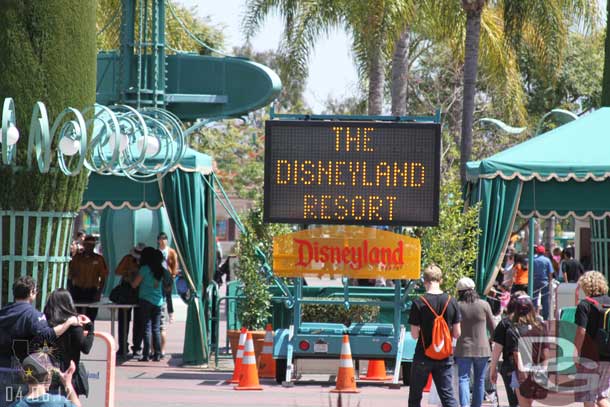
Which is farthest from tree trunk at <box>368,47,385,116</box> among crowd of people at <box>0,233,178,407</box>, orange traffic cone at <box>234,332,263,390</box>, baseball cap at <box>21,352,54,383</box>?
baseball cap at <box>21,352,54,383</box>

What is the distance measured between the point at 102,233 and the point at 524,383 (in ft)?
57.5

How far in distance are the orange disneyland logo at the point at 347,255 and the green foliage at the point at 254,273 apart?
89.8 inches

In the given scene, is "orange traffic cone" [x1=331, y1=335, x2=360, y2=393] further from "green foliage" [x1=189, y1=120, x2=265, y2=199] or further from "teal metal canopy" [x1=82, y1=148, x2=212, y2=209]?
"green foliage" [x1=189, y1=120, x2=265, y2=199]

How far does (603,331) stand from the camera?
11.9 m

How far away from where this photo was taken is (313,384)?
54.9ft

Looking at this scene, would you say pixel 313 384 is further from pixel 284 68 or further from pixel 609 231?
pixel 284 68

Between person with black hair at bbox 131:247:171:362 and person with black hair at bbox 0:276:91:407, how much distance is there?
8.75 metres

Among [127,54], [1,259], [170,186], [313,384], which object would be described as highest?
[127,54]

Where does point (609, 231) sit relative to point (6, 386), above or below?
above

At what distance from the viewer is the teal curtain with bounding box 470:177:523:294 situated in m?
18.1

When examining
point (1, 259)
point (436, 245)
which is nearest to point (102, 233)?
point (436, 245)

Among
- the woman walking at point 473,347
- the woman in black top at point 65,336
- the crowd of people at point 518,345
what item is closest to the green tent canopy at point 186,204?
the woman walking at point 473,347

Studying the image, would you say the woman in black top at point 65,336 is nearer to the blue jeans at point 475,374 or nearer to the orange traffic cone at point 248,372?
the blue jeans at point 475,374

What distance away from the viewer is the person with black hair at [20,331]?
1014 cm
